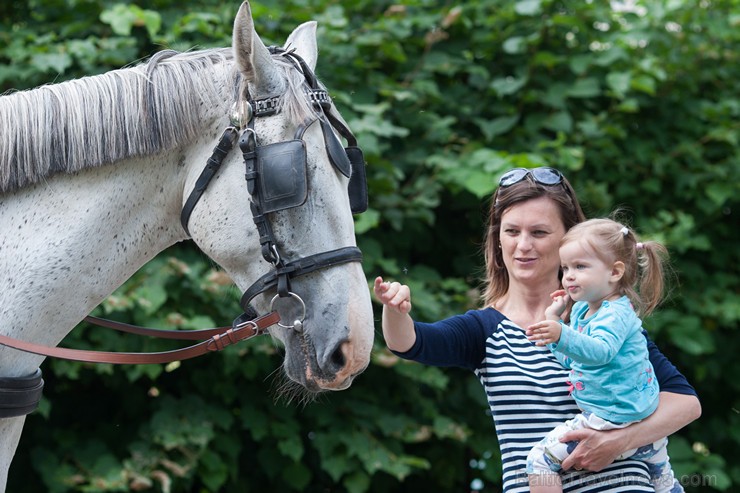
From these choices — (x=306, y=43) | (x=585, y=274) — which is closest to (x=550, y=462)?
(x=585, y=274)

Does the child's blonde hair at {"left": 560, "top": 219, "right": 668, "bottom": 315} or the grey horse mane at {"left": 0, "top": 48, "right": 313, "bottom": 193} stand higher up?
the grey horse mane at {"left": 0, "top": 48, "right": 313, "bottom": 193}

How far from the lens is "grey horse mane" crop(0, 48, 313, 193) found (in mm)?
1919

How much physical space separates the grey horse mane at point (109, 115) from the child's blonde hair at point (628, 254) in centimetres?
72

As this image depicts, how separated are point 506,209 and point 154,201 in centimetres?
91

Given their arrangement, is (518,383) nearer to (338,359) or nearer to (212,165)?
(338,359)

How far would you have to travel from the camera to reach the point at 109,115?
77.1 inches

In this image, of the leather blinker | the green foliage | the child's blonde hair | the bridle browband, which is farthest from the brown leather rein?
the green foliage

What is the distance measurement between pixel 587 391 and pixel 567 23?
9.86 feet

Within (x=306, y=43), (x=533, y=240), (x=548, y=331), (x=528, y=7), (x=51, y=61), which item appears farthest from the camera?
(x=528, y=7)

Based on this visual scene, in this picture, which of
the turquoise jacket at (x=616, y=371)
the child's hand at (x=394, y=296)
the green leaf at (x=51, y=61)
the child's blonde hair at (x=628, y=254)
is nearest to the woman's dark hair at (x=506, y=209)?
the child's blonde hair at (x=628, y=254)

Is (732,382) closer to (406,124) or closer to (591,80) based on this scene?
(591,80)

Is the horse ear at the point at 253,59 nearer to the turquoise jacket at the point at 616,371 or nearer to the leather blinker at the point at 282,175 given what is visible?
the leather blinker at the point at 282,175

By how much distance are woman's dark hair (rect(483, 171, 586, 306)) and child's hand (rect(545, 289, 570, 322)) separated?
20cm

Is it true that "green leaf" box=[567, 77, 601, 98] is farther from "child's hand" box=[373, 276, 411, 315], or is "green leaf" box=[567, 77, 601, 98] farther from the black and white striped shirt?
"child's hand" box=[373, 276, 411, 315]
